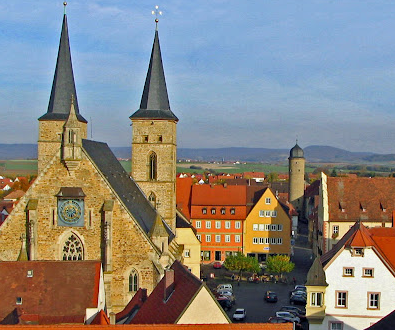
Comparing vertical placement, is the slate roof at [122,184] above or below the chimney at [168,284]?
above

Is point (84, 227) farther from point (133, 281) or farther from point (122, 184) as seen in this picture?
point (122, 184)

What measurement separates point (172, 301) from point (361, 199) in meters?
36.8

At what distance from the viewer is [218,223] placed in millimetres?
67562

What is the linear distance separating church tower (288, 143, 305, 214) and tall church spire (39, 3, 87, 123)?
69.5 meters

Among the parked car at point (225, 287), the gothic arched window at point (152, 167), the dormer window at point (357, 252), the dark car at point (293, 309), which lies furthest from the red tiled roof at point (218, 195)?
the dormer window at point (357, 252)

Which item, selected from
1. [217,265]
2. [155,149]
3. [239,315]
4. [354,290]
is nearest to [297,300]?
[239,315]

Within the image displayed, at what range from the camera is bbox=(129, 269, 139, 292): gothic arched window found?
114 feet

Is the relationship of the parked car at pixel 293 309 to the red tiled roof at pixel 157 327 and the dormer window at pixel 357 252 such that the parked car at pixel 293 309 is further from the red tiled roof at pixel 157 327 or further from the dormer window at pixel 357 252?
the red tiled roof at pixel 157 327

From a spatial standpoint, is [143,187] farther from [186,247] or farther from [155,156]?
[186,247]

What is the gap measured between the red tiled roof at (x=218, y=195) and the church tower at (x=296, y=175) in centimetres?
4186

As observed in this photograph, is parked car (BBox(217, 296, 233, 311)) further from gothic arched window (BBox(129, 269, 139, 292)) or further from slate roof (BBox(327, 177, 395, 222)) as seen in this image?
slate roof (BBox(327, 177, 395, 222))

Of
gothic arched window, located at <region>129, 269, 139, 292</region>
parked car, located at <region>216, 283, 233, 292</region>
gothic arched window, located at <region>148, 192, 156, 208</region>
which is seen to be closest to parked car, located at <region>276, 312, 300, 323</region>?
parked car, located at <region>216, 283, 233, 292</region>

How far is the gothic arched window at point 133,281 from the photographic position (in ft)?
114

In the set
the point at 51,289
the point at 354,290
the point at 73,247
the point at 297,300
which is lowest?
the point at 297,300
